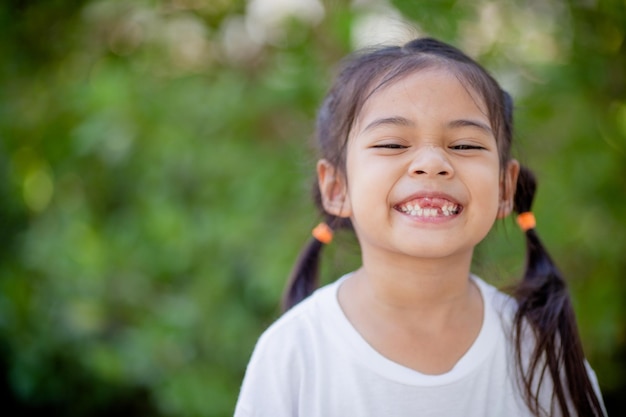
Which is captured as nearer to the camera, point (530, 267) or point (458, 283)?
point (458, 283)

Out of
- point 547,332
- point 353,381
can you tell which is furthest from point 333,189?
point 547,332

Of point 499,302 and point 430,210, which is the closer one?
point 430,210

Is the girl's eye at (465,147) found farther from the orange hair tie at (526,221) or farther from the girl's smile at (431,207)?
the orange hair tie at (526,221)

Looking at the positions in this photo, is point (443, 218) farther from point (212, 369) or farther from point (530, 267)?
point (212, 369)

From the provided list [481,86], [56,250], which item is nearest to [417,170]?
[481,86]

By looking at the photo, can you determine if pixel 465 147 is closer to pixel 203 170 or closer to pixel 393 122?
pixel 393 122

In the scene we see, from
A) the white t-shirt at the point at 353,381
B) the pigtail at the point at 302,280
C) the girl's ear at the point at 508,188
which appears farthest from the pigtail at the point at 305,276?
the girl's ear at the point at 508,188

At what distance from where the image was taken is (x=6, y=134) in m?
3.18

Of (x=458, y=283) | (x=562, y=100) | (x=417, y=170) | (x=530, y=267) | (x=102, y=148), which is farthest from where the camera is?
(x=102, y=148)

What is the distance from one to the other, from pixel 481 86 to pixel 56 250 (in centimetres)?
195

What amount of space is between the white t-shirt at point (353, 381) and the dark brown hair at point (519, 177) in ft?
0.14

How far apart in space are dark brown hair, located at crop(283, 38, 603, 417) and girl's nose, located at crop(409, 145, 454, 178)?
151 mm

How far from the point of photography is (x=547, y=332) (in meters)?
1.63

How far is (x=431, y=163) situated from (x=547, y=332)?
1.57 feet
